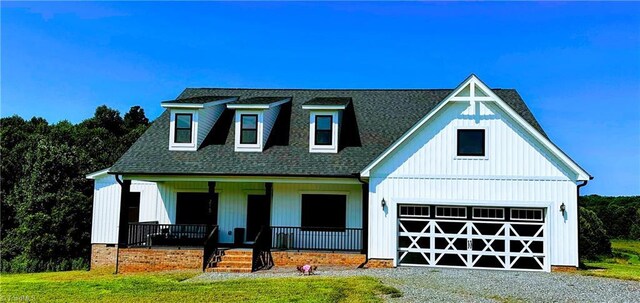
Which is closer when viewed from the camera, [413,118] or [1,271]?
[413,118]

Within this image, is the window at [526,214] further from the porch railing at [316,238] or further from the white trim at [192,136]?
the white trim at [192,136]

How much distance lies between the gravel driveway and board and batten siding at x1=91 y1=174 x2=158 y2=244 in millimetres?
6425

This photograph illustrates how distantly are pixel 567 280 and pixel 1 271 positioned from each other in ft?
84.1

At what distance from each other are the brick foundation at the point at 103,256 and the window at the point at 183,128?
546cm

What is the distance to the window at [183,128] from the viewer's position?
2094 centimetres

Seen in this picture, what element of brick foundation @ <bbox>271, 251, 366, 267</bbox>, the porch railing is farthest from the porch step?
the porch railing

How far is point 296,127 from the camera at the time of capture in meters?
22.1

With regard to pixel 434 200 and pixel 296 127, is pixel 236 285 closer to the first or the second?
pixel 434 200

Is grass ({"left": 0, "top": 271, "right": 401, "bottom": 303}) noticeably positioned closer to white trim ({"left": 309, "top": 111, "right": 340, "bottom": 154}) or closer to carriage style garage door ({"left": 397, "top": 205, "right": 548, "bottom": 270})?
carriage style garage door ({"left": 397, "top": 205, "right": 548, "bottom": 270})

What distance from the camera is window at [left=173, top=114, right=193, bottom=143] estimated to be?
2094cm

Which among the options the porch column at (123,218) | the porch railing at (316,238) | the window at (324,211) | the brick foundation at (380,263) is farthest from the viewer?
the window at (324,211)

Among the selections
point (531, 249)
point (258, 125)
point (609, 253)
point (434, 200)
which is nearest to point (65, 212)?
point (258, 125)

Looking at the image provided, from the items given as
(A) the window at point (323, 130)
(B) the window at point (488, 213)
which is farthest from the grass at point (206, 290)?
(A) the window at point (323, 130)

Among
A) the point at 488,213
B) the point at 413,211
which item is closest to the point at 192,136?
the point at 413,211
